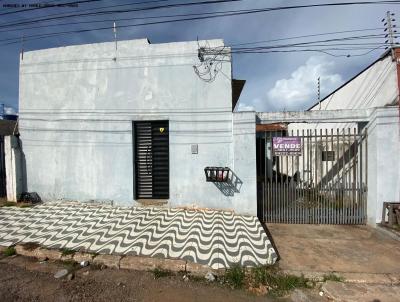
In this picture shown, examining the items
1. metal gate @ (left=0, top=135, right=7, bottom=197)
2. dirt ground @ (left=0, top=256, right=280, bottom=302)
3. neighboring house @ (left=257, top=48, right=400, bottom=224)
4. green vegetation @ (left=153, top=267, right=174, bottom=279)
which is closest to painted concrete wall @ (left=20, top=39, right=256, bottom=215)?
metal gate @ (left=0, top=135, right=7, bottom=197)

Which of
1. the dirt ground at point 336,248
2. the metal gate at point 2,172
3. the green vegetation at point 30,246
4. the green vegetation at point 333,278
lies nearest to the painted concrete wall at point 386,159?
the dirt ground at point 336,248

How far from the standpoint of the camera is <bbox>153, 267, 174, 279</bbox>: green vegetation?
3.86 metres

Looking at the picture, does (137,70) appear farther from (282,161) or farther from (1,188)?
(1,188)

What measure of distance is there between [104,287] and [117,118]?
4739 mm

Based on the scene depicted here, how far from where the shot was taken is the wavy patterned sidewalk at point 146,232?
4402mm

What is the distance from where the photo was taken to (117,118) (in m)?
7.30

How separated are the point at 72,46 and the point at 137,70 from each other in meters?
2.16

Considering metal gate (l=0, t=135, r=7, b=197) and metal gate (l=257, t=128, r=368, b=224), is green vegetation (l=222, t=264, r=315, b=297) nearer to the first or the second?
metal gate (l=257, t=128, r=368, b=224)

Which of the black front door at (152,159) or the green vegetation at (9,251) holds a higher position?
the black front door at (152,159)

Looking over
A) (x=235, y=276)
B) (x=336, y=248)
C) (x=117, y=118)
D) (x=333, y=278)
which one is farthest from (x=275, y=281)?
(x=117, y=118)

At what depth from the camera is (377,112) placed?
5902mm

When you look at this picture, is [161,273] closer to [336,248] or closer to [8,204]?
[336,248]

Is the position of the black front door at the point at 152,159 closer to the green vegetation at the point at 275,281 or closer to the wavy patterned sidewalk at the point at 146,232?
the wavy patterned sidewalk at the point at 146,232

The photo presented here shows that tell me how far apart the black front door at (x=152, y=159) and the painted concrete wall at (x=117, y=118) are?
252mm
